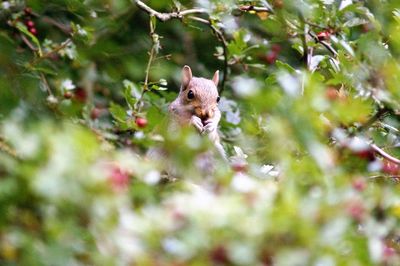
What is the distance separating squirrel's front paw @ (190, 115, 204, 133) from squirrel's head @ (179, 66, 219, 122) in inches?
0.6

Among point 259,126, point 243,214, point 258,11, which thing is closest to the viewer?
point 243,214

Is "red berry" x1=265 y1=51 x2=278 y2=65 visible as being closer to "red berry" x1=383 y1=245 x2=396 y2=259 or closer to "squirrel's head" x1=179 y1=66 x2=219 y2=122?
"squirrel's head" x1=179 y1=66 x2=219 y2=122

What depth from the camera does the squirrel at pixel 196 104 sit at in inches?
113

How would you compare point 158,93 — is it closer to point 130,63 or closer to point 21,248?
point 130,63

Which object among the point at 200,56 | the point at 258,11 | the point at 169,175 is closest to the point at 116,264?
the point at 169,175

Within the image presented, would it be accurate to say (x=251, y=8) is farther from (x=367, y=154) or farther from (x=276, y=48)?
(x=276, y=48)

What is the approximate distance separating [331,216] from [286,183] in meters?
0.09

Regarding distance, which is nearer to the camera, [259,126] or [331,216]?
[331,216]

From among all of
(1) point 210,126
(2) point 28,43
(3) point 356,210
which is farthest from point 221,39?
(3) point 356,210

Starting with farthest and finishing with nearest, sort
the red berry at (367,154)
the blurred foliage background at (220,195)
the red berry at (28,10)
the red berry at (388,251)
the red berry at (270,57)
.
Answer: the red berry at (270,57)
the red berry at (28,10)
the red berry at (367,154)
the red berry at (388,251)
the blurred foliage background at (220,195)

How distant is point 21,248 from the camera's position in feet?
3.93

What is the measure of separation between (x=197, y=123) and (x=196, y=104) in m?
0.15

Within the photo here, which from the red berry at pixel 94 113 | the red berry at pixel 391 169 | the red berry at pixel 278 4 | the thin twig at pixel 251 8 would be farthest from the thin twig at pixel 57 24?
the red berry at pixel 391 169

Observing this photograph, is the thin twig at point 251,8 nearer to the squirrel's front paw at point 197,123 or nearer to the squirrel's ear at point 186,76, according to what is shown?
the squirrel's front paw at point 197,123
